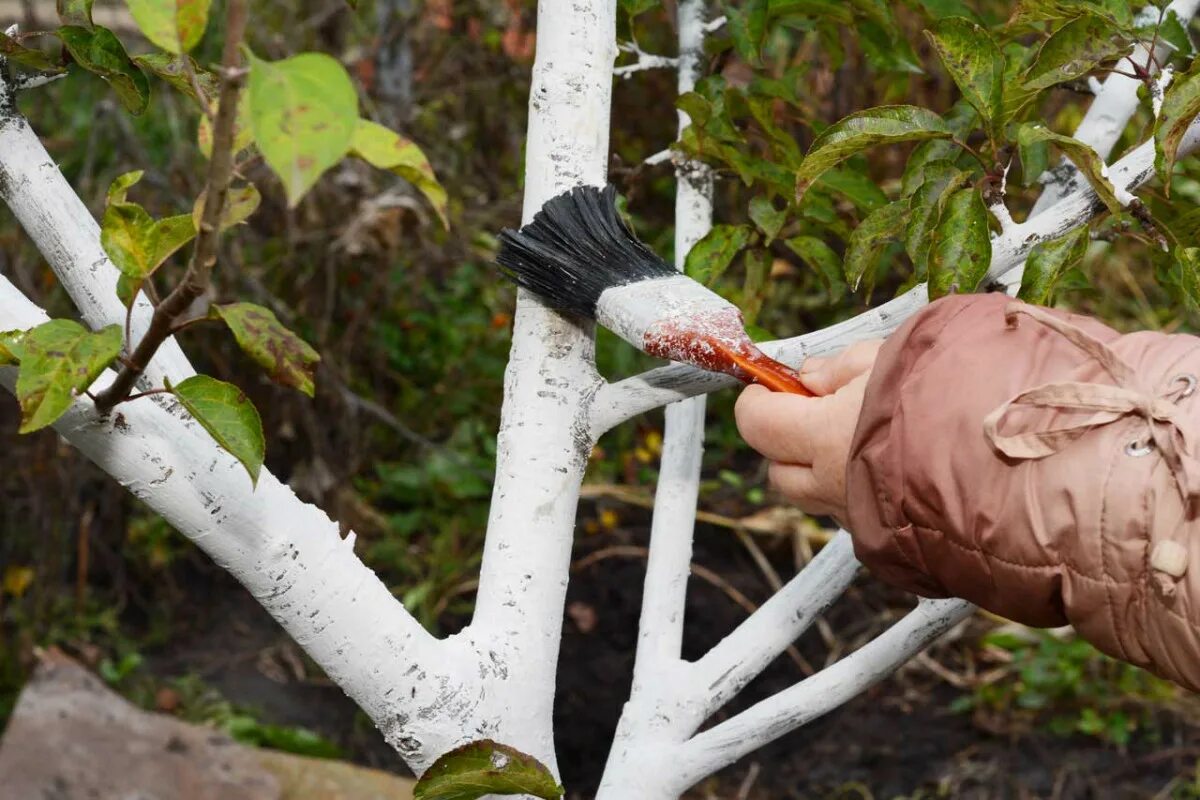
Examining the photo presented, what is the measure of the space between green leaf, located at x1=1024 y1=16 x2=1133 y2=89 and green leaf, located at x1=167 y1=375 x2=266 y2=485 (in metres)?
0.62

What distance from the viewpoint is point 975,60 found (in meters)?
0.98

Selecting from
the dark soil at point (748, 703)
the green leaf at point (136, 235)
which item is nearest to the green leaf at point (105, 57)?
the green leaf at point (136, 235)

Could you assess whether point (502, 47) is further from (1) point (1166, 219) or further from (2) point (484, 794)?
(2) point (484, 794)

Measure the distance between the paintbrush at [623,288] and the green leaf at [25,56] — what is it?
37cm

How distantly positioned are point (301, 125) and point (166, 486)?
1.32ft

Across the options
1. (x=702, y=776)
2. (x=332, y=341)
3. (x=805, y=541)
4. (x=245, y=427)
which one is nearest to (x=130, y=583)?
(x=332, y=341)

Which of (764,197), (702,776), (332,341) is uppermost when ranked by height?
(332,341)

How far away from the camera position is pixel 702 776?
1.18 meters

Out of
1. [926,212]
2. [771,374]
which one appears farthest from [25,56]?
[926,212]

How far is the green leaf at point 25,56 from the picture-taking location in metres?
0.91

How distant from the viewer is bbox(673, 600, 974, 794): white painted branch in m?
Result: 1.14

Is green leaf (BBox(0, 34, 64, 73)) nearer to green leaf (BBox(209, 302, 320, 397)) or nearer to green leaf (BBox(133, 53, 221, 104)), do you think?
green leaf (BBox(133, 53, 221, 104))

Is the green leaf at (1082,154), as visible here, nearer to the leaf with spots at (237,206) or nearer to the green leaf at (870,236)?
the green leaf at (870,236)

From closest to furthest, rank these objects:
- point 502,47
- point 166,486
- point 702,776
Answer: point 166,486 → point 702,776 → point 502,47
